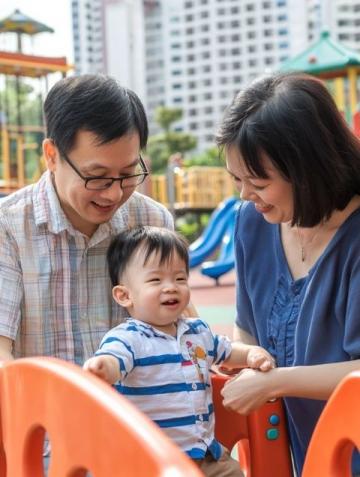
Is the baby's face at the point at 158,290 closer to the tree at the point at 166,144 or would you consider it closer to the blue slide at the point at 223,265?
the blue slide at the point at 223,265

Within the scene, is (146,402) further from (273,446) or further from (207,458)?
(273,446)

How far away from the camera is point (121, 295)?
1.66 m

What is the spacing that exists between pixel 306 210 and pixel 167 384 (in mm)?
400

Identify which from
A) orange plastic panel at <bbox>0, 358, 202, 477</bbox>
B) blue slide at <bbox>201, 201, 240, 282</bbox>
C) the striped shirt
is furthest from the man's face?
blue slide at <bbox>201, 201, 240, 282</bbox>

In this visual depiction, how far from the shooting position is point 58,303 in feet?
5.67

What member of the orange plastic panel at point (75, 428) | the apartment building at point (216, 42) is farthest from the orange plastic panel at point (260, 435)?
the apartment building at point (216, 42)

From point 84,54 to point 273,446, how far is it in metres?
72.3

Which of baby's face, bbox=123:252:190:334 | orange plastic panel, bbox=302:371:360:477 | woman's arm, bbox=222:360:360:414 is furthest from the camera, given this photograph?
baby's face, bbox=123:252:190:334

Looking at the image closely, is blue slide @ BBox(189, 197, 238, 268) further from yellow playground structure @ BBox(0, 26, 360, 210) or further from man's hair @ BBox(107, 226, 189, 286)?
man's hair @ BBox(107, 226, 189, 286)

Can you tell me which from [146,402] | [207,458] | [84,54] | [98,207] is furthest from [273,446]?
[84,54]

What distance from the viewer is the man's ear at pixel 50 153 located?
1.69 metres

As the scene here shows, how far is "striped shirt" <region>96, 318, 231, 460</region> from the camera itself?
1.54 m

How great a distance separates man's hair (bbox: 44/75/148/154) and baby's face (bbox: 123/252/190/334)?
0.80ft

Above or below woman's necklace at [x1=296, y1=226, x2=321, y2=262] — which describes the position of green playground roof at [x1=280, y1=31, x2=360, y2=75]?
above
